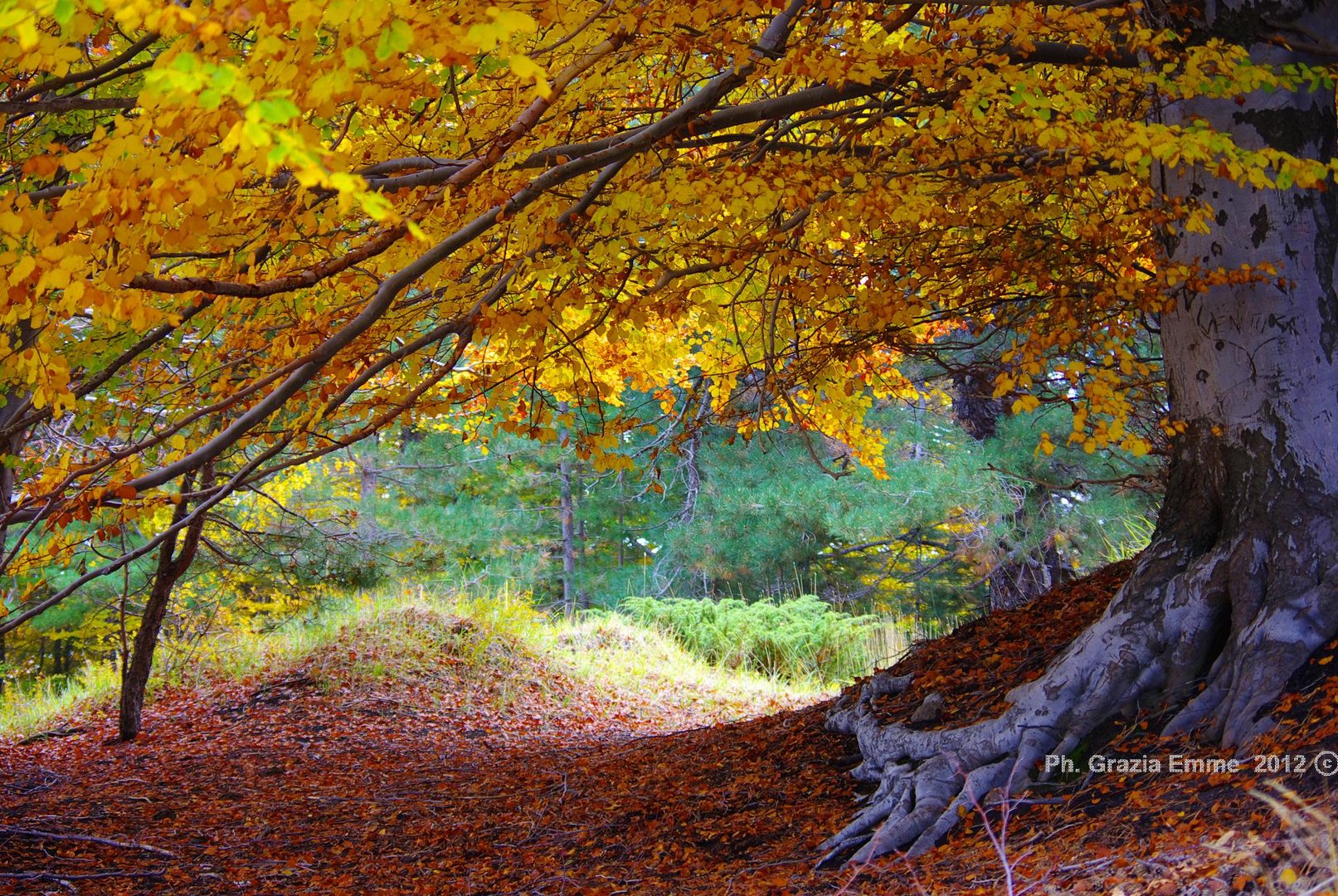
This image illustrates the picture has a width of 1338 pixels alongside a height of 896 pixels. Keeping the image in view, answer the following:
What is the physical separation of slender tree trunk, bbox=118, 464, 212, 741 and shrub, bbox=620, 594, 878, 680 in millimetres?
6307

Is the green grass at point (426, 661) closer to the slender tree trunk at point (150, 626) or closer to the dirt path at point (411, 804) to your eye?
the dirt path at point (411, 804)

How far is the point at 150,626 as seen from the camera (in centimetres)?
722

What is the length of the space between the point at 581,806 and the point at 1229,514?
334 centimetres

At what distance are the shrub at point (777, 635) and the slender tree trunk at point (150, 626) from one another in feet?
20.7

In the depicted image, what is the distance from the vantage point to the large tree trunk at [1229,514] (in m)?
3.41

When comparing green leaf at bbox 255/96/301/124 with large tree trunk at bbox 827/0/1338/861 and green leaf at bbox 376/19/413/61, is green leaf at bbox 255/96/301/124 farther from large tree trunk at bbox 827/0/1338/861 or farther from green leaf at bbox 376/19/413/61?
large tree trunk at bbox 827/0/1338/861

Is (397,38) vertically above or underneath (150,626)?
above

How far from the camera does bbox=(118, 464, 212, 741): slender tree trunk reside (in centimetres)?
690

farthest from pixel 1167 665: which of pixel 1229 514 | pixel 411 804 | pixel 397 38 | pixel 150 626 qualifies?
pixel 150 626

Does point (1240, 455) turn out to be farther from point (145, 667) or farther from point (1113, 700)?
point (145, 667)

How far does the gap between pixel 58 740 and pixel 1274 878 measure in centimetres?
833

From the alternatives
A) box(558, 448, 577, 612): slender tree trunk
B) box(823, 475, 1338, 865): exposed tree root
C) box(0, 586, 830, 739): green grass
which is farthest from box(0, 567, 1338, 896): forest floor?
box(558, 448, 577, 612): slender tree trunk

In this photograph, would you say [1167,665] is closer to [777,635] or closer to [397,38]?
[397,38]

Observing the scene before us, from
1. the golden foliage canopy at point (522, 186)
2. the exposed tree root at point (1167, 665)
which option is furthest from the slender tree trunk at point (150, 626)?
the exposed tree root at point (1167, 665)
